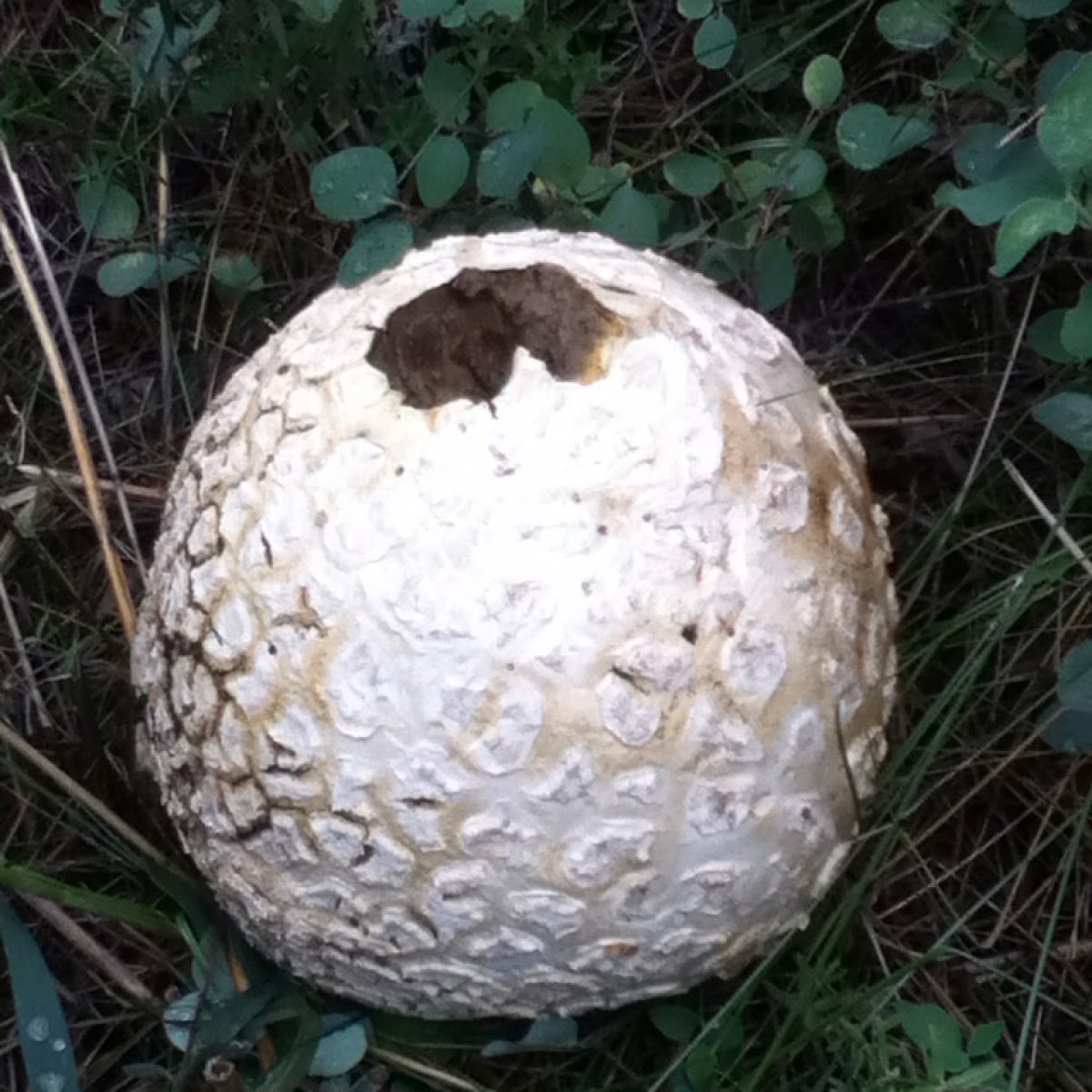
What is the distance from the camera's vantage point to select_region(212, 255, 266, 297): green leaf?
75.2 inches

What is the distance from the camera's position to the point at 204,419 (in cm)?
152

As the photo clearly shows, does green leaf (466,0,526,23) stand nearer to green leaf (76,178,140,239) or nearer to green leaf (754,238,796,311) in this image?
green leaf (754,238,796,311)

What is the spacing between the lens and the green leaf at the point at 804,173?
1714 mm

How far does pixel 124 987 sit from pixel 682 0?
1.27 metres

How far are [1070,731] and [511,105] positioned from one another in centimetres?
91

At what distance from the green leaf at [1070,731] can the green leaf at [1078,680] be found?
0.02m

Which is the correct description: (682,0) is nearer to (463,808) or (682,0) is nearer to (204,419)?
(204,419)

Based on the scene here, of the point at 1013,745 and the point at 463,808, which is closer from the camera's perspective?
the point at 463,808

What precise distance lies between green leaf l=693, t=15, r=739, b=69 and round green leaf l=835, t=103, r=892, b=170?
0.53 ft

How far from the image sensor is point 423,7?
1603 millimetres

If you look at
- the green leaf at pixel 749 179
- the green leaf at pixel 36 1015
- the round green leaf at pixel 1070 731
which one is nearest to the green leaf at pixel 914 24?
the green leaf at pixel 749 179

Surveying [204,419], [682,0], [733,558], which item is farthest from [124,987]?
[682,0]

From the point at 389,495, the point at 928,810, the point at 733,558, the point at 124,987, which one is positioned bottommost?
the point at 928,810

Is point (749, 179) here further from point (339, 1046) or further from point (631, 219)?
point (339, 1046)
